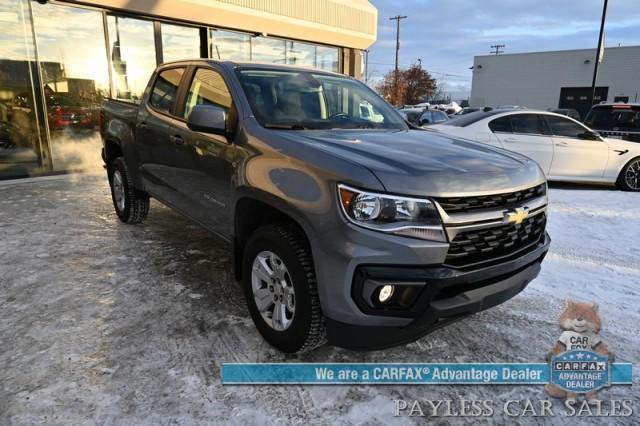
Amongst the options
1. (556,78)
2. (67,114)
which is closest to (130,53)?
(67,114)

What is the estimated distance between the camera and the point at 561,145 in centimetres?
813

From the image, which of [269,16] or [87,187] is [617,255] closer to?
[87,187]

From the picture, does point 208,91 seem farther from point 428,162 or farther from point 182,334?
point 428,162

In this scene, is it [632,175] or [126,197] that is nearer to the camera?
[126,197]

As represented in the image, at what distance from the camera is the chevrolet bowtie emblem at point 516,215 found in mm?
2434

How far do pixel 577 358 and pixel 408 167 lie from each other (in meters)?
1.62

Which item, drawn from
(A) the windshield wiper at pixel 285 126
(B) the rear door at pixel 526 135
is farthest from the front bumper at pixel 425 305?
(B) the rear door at pixel 526 135

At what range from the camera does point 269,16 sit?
38.8 feet

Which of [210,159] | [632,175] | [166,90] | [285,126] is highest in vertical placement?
[166,90]

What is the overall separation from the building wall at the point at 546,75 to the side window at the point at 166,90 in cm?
4432

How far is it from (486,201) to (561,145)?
22.5ft

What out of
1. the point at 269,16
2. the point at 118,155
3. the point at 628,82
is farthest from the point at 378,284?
the point at 628,82

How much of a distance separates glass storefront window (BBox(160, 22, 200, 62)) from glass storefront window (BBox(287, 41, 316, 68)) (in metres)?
3.19

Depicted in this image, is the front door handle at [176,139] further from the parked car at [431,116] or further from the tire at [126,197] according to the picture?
the parked car at [431,116]
